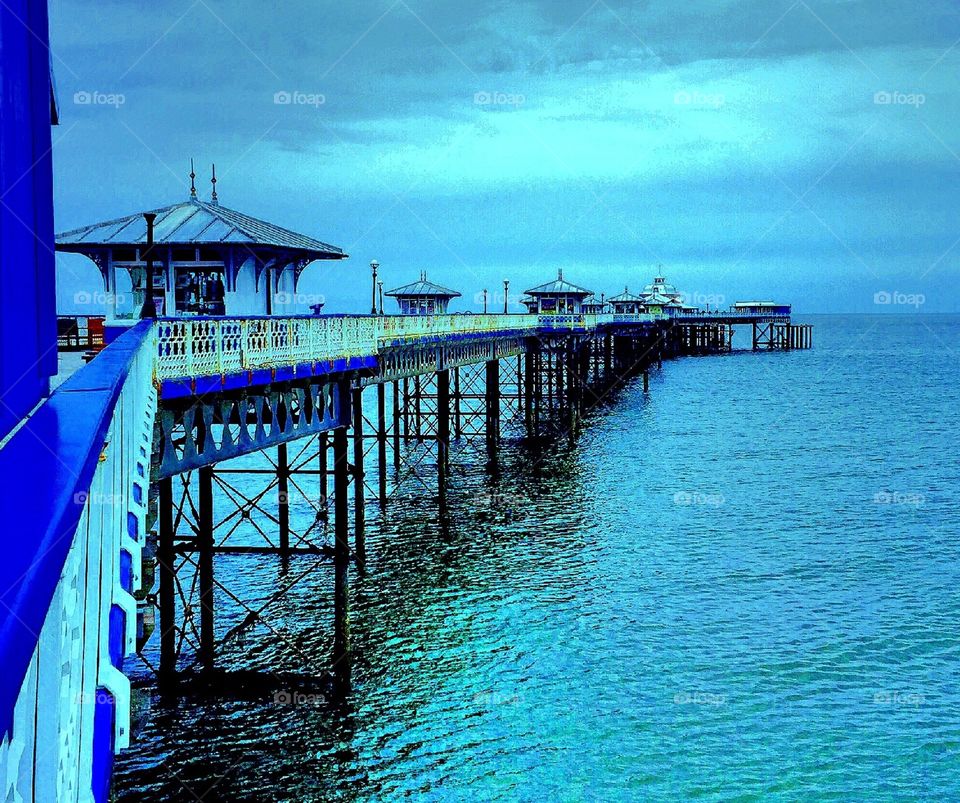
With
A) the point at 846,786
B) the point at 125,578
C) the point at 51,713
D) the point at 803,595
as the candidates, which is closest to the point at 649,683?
the point at 846,786

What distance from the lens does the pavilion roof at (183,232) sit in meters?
18.9

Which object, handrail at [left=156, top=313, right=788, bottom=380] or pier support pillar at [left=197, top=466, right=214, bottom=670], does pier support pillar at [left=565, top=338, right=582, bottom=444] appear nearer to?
handrail at [left=156, top=313, right=788, bottom=380]

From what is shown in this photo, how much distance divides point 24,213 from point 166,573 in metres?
10.9

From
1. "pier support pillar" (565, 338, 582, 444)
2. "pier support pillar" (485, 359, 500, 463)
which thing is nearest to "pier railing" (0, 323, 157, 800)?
"pier support pillar" (485, 359, 500, 463)

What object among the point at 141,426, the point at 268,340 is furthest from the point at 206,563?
the point at 141,426

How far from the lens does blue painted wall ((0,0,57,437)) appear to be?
4.92m

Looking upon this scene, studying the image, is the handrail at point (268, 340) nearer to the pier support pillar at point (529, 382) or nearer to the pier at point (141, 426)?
the pier at point (141, 426)

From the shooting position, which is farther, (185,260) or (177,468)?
(185,260)

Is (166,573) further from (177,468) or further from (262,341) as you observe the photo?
(177,468)

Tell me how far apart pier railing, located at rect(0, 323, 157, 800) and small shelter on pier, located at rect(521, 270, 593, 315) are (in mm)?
76591

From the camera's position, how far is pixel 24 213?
5.55 meters

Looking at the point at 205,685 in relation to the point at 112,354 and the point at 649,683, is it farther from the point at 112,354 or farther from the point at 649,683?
the point at 112,354

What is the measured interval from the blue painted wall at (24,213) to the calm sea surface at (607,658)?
905 centimetres

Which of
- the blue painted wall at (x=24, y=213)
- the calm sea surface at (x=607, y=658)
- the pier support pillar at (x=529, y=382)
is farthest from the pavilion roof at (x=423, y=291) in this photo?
the blue painted wall at (x=24, y=213)
